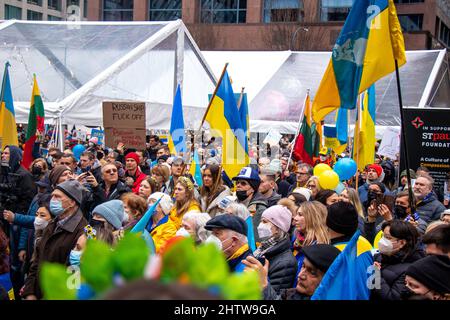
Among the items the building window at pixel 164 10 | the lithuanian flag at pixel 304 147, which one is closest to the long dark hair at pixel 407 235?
the lithuanian flag at pixel 304 147

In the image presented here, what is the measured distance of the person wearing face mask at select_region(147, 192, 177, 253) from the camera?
5.43 meters

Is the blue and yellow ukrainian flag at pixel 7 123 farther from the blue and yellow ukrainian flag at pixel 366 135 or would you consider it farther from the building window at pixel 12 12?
the building window at pixel 12 12

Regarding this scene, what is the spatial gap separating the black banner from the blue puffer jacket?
2.78 m

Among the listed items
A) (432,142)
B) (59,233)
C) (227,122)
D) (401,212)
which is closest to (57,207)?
(59,233)

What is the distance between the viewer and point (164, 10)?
165 ft

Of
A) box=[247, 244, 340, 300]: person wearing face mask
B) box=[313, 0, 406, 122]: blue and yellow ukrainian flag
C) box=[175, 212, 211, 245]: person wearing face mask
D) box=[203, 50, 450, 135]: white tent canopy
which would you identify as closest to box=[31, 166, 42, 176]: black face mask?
box=[313, 0, 406, 122]: blue and yellow ukrainian flag

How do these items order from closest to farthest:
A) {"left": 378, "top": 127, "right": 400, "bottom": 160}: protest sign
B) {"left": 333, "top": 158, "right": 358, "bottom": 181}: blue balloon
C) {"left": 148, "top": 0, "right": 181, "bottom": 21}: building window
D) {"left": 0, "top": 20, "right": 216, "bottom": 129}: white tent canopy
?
1. {"left": 333, "top": 158, "right": 358, "bottom": 181}: blue balloon
2. {"left": 378, "top": 127, "right": 400, "bottom": 160}: protest sign
3. {"left": 0, "top": 20, "right": 216, "bottom": 129}: white tent canopy
4. {"left": 148, "top": 0, "right": 181, "bottom": 21}: building window

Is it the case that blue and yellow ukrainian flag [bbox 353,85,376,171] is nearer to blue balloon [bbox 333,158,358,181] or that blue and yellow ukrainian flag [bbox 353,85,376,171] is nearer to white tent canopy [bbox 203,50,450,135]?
blue balloon [bbox 333,158,358,181]

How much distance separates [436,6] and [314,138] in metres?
40.3

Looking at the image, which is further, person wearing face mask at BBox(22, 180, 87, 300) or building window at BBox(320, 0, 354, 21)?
building window at BBox(320, 0, 354, 21)

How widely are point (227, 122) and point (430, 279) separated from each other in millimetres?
5869

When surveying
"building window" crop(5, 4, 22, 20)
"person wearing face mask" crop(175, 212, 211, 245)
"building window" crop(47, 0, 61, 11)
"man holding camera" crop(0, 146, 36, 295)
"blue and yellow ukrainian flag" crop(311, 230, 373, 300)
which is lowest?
"man holding camera" crop(0, 146, 36, 295)

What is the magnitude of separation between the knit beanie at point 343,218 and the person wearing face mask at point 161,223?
1475 millimetres

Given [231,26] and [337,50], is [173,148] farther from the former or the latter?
[231,26]
